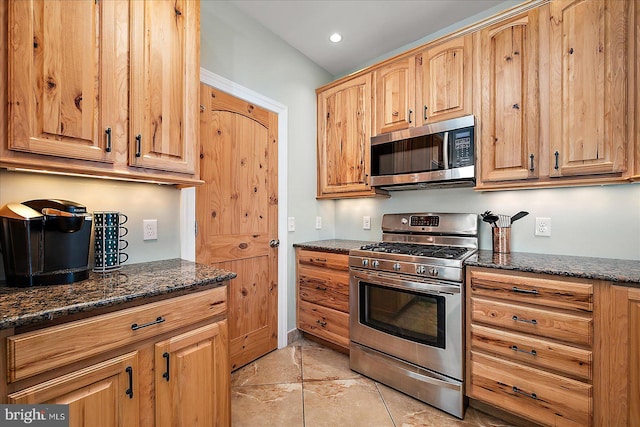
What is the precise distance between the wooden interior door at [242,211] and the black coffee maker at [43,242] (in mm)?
789

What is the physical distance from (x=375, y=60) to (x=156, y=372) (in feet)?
10.2

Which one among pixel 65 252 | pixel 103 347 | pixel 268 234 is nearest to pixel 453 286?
pixel 268 234

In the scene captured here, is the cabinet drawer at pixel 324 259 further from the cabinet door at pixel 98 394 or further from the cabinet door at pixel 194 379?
the cabinet door at pixel 98 394

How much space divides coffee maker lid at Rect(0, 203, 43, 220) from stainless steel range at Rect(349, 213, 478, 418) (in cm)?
181

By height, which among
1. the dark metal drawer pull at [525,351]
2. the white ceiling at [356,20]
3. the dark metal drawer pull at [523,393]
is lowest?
the dark metal drawer pull at [523,393]

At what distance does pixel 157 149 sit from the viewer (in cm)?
145

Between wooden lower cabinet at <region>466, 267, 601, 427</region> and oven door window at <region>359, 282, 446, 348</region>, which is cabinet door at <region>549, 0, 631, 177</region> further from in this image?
oven door window at <region>359, 282, 446, 348</region>

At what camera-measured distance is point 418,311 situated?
1.93m

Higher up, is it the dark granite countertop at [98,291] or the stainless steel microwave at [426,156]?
the stainless steel microwave at [426,156]

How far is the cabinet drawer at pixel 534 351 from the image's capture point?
4.70ft

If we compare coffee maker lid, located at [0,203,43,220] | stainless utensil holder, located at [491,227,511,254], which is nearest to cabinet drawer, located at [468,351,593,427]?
stainless utensil holder, located at [491,227,511,254]

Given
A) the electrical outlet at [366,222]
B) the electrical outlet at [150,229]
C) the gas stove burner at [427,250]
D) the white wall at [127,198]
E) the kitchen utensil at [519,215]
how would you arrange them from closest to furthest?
the white wall at [127,198] < the electrical outlet at [150,229] < the gas stove burner at [427,250] < the kitchen utensil at [519,215] < the electrical outlet at [366,222]

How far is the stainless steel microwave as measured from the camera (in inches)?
80.8

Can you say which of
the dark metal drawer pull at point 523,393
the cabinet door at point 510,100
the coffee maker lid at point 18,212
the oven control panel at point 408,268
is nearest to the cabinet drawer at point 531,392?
the dark metal drawer pull at point 523,393
